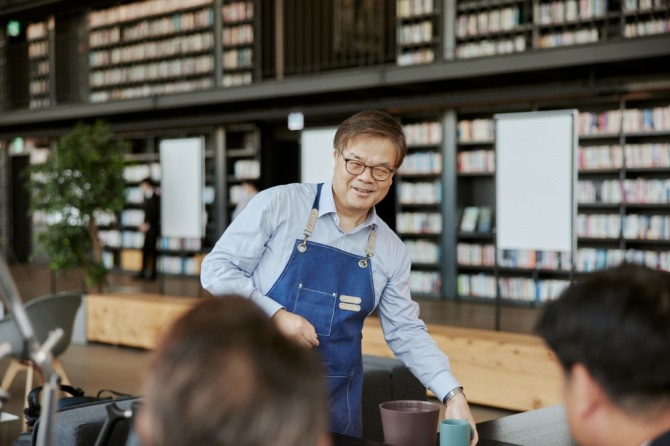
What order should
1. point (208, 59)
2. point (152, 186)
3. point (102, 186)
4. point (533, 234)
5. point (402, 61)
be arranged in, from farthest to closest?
point (208, 59)
point (152, 186)
point (402, 61)
point (102, 186)
point (533, 234)

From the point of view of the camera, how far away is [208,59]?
45.3ft

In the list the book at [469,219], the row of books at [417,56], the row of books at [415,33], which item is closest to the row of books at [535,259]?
the book at [469,219]

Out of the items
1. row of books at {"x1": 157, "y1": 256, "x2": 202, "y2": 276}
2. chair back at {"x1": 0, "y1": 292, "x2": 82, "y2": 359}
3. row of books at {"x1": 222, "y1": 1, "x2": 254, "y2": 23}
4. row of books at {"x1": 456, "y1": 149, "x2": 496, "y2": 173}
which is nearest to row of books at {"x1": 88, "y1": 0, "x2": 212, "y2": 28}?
row of books at {"x1": 222, "y1": 1, "x2": 254, "y2": 23}

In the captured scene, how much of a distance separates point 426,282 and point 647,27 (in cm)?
390

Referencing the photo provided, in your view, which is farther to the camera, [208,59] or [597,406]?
[208,59]

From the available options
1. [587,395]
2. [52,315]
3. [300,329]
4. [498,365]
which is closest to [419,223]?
[498,365]

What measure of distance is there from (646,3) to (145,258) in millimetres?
8222

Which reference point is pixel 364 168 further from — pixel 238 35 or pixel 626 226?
pixel 238 35

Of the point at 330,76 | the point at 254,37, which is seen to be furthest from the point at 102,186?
the point at 254,37

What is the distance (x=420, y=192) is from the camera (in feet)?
35.4

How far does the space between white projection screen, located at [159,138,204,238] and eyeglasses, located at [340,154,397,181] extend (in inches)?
260

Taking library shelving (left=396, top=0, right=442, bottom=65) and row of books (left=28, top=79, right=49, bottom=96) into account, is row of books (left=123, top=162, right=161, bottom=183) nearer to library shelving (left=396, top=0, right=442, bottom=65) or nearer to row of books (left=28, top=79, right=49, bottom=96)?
row of books (left=28, top=79, right=49, bottom=96)

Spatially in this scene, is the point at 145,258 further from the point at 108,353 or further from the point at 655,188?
the point at 655,188

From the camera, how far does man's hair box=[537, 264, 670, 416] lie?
102 cm
